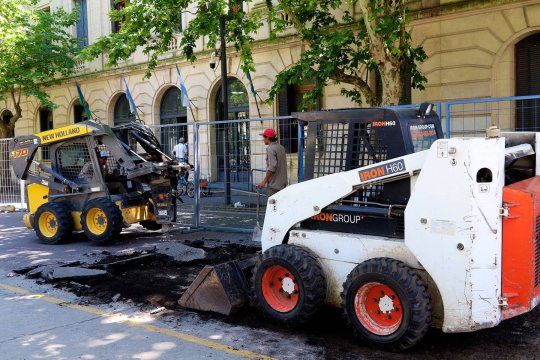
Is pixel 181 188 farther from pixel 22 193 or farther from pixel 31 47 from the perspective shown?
pixel 31 47

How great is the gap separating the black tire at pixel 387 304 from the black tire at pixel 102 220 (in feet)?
19.5

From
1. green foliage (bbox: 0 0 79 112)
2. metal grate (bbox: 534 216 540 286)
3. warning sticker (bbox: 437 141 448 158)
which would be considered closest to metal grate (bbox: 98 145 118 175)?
warning sticker (bbox: 437 141 448 158)

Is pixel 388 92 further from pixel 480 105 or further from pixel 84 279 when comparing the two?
pixel 84 279

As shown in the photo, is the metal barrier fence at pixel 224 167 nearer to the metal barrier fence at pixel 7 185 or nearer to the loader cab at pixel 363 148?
the loader cab at pixel 363 148

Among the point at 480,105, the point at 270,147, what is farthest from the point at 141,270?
the point at 480,105

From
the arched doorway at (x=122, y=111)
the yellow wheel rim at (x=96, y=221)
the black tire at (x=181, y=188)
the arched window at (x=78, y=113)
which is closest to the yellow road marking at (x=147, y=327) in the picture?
the yellow wheel rim at (x=96, y=221)

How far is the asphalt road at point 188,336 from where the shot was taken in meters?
4.67

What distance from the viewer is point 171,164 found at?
1034cm

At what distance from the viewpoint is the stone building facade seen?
1394 cm

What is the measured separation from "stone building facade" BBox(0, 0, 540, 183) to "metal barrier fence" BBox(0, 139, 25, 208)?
281 inches

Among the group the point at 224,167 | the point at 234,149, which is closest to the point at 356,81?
the point at 234,149

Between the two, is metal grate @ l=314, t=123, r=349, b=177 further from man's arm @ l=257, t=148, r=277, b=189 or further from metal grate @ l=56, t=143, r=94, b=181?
metal grate @ l=56, t=143, r=94, b=181

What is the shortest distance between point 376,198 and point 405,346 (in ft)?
4.33

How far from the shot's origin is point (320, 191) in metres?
5.24
